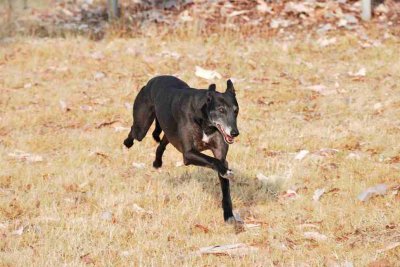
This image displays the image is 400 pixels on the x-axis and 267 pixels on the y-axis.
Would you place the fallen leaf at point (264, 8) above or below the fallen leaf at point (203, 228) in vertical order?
below

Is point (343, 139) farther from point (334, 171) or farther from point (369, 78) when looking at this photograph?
point (369, 78)

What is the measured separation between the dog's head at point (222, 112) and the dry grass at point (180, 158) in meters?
1.03

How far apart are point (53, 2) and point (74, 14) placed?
1.41m

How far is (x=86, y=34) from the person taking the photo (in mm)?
17047

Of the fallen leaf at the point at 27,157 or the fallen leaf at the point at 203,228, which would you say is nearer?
the fallen leaf at the point at 203,228

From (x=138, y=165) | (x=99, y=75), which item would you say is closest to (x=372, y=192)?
(x=138, y=165)

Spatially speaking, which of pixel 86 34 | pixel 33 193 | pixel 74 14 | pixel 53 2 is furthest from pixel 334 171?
pixel 53 2

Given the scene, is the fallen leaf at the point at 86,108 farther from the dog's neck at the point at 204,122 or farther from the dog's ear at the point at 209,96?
the dog's ear at the point at 209,96

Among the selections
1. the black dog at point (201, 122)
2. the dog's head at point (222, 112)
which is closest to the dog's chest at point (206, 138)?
the black dog at point (201, 122)

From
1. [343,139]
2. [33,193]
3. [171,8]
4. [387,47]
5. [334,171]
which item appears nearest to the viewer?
[33,193]

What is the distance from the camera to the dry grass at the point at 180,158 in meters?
6.62

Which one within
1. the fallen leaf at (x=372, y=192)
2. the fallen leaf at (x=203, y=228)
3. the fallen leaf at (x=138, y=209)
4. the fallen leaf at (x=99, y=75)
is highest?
the fallen leaf at (x=203, y=228)

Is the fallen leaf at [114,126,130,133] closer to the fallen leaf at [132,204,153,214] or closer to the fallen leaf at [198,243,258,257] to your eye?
the fallen leaf at [132,204,153,214]

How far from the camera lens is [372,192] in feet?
26.2
